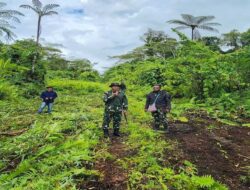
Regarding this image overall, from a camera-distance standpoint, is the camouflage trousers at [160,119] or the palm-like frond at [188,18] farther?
the palm-like frond at [188,18]

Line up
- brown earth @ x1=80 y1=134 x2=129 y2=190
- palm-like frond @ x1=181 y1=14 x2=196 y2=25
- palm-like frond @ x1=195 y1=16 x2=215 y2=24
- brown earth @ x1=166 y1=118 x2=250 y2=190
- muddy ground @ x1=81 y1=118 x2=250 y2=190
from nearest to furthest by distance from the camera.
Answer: brown earth @ x1=80 y1=134 x2=129 y2=190 < muddy ground @ x1=81 y1=118 x2=250 y2=190 < brown earth @ x1=166 y1=118 x2=250 y2=190 < palm-like frond @ x1=181 y1=14 x2=196 y2=25 < palm-like frond @ x1=195 y1=16 x2=215 y2=24

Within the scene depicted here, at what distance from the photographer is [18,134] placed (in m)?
10.3

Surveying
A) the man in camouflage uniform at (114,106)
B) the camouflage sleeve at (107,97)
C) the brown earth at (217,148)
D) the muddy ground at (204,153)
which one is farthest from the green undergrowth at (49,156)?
the brown earth at (217,148)

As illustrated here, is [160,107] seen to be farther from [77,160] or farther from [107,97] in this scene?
[77,160]

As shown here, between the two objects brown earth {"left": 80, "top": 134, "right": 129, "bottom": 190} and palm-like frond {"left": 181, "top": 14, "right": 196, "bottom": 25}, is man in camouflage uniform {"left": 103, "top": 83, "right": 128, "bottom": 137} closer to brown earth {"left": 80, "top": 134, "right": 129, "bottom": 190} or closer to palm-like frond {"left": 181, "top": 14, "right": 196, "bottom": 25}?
brown earth {"left": 80, "top": 134, "right": 129, "bottom": 190}

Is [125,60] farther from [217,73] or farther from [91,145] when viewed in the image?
[91,145]

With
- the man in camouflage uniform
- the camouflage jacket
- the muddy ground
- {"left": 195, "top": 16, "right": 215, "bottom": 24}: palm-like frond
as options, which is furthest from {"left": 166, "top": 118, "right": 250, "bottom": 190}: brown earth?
{"left": 195, "top": 16, "right": 215, "bottom": 24}: palm-like frond

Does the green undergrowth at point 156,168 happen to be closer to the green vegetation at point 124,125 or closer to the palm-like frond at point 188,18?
the green vegetation at point 124,125

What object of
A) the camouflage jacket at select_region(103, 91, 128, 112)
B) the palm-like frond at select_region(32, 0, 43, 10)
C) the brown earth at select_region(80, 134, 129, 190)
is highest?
the palm-like frond at select_region(32, 0, 43, 10)

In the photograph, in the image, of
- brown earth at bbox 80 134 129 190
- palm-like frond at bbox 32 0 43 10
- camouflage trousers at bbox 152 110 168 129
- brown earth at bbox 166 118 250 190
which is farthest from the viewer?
palm-like frond at bbox 32 0 43 10

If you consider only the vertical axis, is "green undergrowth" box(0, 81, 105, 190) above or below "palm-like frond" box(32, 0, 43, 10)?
below

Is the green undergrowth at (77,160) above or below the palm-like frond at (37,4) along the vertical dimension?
below

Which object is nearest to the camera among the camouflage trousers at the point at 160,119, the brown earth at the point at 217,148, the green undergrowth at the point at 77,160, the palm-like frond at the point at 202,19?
the green undergrowth at the point at 77,160

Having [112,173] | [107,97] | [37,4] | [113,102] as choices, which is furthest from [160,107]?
[37,4]
